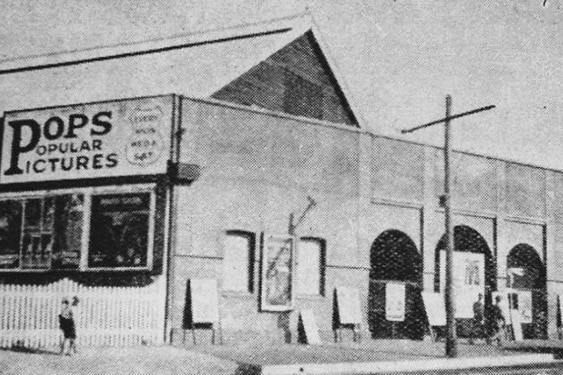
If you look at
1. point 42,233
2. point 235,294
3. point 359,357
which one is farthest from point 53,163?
point 359,357

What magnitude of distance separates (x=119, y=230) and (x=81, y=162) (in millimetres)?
2190

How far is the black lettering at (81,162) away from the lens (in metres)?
18.3

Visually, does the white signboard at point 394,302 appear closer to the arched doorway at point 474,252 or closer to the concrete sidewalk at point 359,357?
the concrete sidewalk at point 359,357

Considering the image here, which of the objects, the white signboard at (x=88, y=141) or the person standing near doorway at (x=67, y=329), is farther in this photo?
the white signboard at (x=88, y=141)

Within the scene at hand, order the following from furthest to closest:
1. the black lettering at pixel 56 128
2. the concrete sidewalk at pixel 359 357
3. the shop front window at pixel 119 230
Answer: the black lettering at pixel 56 128
the shop front window at pixel 119 230
the concrete sidewalk at pixel 359 357

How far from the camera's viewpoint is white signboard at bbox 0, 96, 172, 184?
59.4 feet

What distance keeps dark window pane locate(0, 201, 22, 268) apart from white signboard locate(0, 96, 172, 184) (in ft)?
2.50

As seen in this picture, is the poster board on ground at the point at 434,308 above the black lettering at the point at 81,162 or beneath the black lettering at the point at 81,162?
beneath

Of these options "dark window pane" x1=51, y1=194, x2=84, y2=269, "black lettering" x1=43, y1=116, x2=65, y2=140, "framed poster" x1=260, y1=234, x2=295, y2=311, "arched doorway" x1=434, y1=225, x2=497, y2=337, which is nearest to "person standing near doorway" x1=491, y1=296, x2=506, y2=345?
"arched doorway" x1=434, y1=225, x2=497, y2=337

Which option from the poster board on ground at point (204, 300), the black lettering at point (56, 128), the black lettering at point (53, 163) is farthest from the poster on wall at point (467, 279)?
the black lettering at point (56, 128)

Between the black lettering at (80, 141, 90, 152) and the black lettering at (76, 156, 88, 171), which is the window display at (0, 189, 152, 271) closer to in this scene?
the black lettering at (76, 156, 88, 171)

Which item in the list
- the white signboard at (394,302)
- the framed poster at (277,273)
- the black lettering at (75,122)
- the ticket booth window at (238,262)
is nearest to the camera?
the black lettering at (75,122)

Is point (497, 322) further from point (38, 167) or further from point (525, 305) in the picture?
point (38, 167)

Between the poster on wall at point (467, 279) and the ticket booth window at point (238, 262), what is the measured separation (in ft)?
25.0
